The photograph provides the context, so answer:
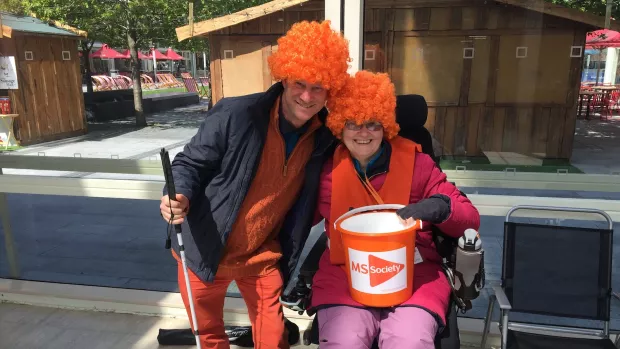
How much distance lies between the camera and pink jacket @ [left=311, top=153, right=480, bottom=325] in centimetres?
180

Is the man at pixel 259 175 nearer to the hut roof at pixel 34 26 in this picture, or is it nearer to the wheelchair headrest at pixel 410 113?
the wheelchair headrest at pixel 410 113

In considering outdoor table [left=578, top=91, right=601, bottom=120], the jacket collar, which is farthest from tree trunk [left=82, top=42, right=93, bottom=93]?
outdoor table [left=578, top=91, right=601, bottom=120]

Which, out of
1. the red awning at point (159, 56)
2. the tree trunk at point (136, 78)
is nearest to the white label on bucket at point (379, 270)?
the red awning at point (159, 56)

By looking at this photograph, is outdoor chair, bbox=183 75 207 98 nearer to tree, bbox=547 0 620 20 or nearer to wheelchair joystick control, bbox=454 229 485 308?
wheelchair joystick control, bbox=454 229 485 308

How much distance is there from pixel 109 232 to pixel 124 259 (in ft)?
1.55

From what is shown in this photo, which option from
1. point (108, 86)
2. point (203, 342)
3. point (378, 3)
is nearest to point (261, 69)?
point (378, 3)

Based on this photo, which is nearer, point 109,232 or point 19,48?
point 19,48

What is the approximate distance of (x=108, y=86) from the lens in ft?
10.5

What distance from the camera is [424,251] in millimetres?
2000

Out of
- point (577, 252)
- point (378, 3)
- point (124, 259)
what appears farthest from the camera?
point (124, 259)

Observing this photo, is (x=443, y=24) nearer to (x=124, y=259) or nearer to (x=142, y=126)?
(x=142, y=126)

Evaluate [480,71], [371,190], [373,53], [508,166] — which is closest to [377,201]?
[371,190]

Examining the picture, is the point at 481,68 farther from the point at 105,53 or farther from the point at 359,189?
the point at 105,53

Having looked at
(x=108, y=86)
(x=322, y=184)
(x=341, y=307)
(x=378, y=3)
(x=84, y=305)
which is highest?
(x=378, y=3)
